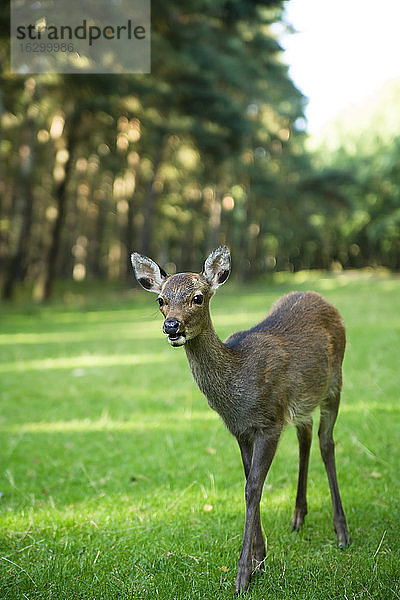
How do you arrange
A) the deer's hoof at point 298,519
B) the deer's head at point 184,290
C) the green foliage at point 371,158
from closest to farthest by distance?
the deer's head at point 184,290
the deer's hoof at point 298,519
the green foliage at point 371,158

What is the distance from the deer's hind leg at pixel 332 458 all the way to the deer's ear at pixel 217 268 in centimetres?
152

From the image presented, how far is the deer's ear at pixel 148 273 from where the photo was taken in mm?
3881

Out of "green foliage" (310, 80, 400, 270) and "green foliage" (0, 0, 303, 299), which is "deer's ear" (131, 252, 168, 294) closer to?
"green foliage" (0, 0, 303, 299)

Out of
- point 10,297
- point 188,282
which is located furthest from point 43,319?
point 188,282

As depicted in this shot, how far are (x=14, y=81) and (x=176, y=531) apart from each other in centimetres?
1577

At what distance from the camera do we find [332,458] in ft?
14.6

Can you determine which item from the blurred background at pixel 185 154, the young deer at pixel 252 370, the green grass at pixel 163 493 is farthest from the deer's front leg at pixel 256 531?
the blurred background at pixel 185 154

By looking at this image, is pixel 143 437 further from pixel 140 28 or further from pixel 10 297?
pixel 10 297

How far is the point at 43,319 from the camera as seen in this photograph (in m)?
18.0

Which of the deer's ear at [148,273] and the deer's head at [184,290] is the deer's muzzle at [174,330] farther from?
the deer's ear at [148,273]

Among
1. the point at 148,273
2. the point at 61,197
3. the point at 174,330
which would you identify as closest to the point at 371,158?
the point at 61,197

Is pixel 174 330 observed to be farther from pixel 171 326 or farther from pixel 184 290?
pixel 184 290

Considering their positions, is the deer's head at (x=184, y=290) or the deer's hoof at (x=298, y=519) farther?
the deer's hoof at (x=298, y=519)

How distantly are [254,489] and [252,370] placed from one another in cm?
77
